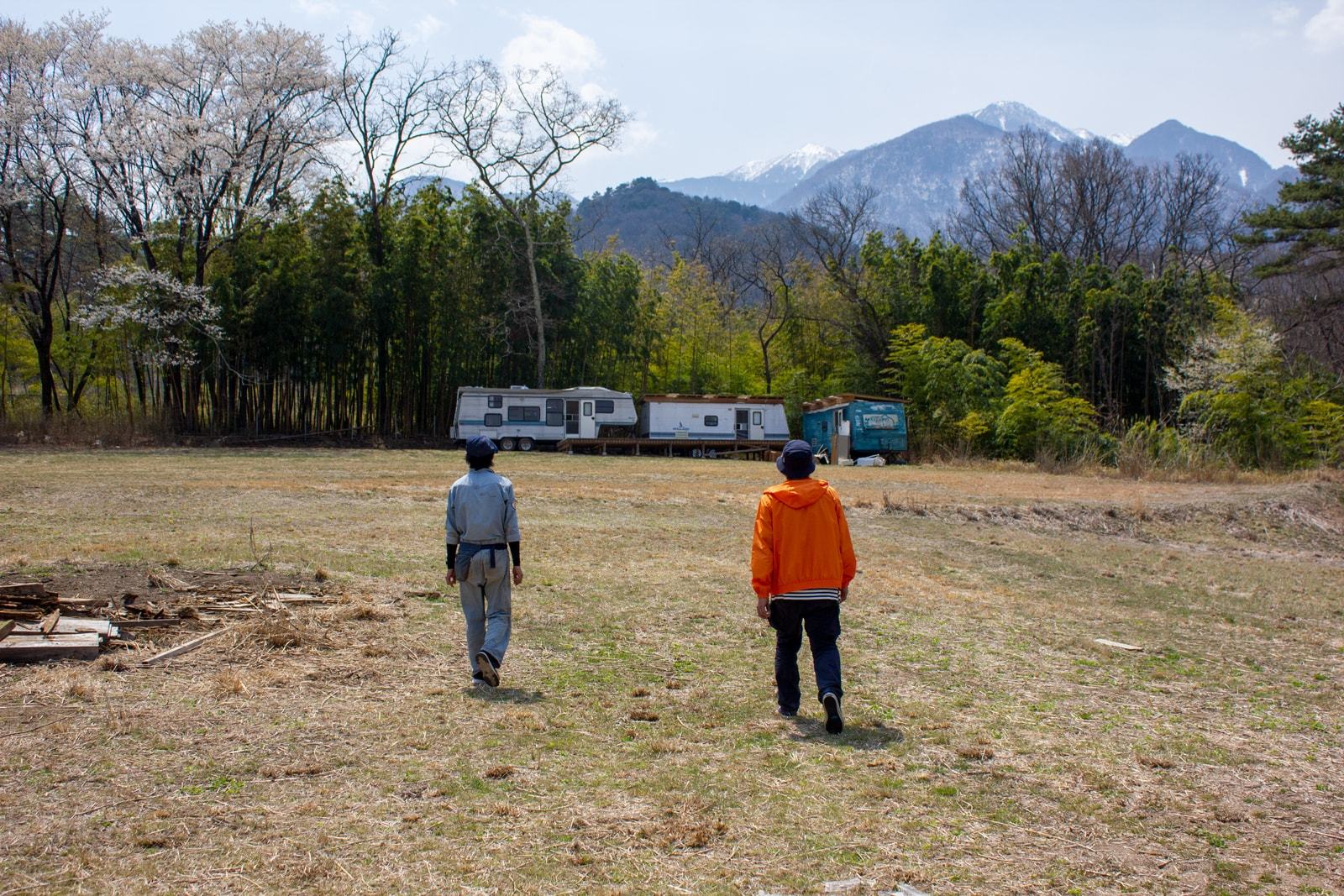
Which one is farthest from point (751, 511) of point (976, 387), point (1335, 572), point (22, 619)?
point (976, 387)

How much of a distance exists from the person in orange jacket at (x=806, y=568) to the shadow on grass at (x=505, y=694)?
149 centimetres

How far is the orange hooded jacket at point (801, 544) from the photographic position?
17.6 ft

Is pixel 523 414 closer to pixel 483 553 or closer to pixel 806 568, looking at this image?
pixel 483 553

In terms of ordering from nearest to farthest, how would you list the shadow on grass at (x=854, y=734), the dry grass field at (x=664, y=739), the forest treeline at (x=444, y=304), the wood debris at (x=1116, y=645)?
the dry grass field at (x=664, y=739) → the shadow on grass at (x=854, y=734) → the wood debris at (x=1116, y=645) → the forest treeline at (x=444, y=304)

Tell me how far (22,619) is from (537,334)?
107 feet

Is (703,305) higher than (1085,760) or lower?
higher

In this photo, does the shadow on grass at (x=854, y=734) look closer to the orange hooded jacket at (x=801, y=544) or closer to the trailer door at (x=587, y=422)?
the orange hooded jacket at (x=801, y=544)

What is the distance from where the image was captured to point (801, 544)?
5375 mm

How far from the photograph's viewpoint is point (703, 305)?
4569 centimetres

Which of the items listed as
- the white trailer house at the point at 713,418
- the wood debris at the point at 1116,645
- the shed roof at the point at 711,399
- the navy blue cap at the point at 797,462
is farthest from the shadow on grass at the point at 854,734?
the shed roof at the point at 711,399

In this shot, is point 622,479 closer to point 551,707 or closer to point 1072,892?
point 551,707

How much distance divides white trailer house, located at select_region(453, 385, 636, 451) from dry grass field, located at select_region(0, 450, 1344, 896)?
22.6m

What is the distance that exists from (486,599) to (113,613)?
2.77m

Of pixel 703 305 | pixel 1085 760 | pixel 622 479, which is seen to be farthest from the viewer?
pixel 703 305
